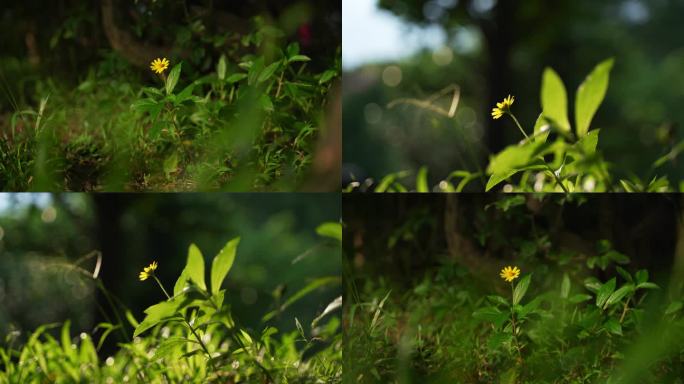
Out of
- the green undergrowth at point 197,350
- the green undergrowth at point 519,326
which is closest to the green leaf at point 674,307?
the green undergrowth at point 519,326

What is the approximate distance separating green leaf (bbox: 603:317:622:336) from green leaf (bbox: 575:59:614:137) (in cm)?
36

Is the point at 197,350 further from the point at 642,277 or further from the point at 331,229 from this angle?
the point at 642,277

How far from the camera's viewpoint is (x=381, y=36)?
4414 millimetres

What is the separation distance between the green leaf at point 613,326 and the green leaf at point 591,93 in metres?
0.36

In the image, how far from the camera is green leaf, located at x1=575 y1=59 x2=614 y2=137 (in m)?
0.87

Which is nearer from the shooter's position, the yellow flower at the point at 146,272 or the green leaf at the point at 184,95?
the yellow flower at the point at 146,272

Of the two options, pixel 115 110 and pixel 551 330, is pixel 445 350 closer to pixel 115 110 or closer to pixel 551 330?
pixel 551 330

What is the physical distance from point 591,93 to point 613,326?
41 centimetres

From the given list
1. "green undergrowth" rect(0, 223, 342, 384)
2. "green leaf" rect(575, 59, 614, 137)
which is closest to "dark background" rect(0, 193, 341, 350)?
"green undergrowth" rect(0, 223, 342, 384)

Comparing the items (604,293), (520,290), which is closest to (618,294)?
(604,293)

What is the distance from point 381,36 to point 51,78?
3077 mm

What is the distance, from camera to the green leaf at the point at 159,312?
1.15m

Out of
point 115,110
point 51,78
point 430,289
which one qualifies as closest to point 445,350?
point 430,289

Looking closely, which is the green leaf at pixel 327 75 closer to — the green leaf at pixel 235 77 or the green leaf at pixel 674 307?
the green leaf at pixel 235 77
